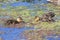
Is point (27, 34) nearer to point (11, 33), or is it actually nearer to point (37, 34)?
point (37, 34)

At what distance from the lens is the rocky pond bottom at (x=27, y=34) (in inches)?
112

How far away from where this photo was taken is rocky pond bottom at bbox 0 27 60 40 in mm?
2850

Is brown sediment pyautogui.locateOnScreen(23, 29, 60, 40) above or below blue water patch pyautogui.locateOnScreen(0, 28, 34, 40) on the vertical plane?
below

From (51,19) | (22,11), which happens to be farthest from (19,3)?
(51,19)

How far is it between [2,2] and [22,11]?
110 cm

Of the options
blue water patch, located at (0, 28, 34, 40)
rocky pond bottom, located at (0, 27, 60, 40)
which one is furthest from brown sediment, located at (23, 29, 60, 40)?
blue water patch, located at (0, 28, 34, 40)

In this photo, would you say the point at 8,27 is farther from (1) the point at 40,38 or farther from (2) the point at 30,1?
(2) the point at 30,1

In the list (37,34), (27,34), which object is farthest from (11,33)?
(37,34)

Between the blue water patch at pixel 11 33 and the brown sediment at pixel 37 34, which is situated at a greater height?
the blue water patch at pixel 11 33

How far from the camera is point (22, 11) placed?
4.26m

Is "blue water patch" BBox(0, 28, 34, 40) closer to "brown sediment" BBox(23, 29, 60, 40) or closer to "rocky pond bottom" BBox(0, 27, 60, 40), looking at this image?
"rocky pond bottom" BBox(0, 27, 60, 40)

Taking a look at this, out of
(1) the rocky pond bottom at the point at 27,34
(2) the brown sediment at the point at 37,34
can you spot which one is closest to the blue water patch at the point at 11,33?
(1) the rocky pond bottom at the point at 27,34

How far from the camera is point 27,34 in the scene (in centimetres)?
296

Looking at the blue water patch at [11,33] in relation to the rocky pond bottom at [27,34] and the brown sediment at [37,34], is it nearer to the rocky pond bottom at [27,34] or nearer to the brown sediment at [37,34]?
the rocky pond bottom at [27,34]
